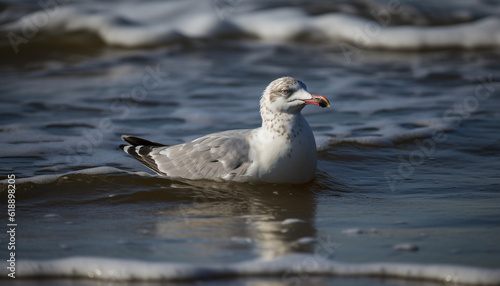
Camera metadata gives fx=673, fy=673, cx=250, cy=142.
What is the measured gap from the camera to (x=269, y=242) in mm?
4297

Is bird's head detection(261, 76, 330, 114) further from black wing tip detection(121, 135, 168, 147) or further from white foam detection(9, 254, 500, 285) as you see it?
white foam detection(9, 254, 500, 285)

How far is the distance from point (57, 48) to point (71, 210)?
810 cm

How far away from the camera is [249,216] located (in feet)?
16.3

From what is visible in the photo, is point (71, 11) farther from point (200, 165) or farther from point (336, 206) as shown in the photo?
point (336, 206)

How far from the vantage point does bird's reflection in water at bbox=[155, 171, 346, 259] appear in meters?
4.32

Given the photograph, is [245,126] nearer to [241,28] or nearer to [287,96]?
[287,96]

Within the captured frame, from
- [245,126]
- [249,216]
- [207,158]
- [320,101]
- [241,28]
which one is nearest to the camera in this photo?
[249,216]

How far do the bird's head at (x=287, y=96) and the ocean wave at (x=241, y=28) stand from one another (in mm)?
7262

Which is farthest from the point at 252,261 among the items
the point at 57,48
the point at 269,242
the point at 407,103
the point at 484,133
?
the point at 57,48

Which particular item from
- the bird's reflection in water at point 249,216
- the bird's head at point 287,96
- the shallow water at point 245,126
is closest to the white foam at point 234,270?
the shallow water at point 245,126

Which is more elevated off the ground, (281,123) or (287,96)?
(287,96)

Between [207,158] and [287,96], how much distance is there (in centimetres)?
87

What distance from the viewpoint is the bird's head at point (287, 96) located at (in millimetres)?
5664

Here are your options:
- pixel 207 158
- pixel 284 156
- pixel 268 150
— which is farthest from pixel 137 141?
pixel 284 156
